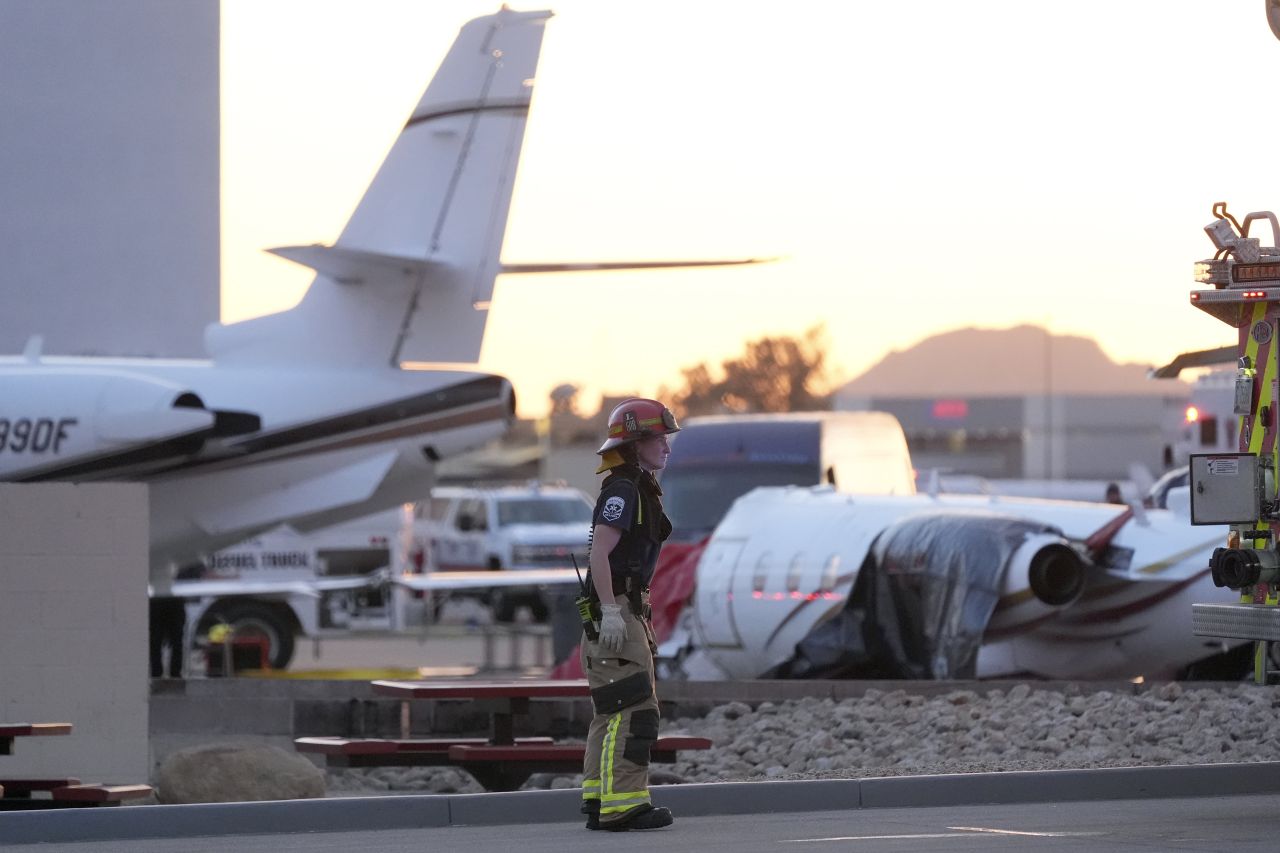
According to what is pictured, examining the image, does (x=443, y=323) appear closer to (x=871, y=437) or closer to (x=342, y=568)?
(x=871, y=437)

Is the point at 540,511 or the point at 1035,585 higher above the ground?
the point at 540,511

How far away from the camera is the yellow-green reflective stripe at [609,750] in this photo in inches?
→ 380

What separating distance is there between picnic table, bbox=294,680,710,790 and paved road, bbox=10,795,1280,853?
192 centimetres

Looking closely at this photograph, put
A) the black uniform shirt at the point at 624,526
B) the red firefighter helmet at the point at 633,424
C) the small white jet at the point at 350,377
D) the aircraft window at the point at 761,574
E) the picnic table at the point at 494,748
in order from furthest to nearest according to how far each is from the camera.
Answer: the small white jet at the point at 350,377
the aircraft window at the point at 761,574
the picnic table at the point at 494,748
the red firefighter helmet at the point at 633,424
the black uniform shirt at the point at 624,526

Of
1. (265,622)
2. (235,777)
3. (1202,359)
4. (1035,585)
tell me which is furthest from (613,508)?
(265,622)

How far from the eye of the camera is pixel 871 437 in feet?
88.1

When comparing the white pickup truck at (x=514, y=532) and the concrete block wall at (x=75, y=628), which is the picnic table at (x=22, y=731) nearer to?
the concrete block wall at (x=75, y=628)

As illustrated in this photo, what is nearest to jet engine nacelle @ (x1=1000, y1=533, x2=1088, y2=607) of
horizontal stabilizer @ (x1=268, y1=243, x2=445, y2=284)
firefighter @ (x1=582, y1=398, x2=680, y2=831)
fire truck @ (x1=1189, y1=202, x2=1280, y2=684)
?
horizontal stabilizer @ (x1=268, y1=243, x2=445, y2=284)

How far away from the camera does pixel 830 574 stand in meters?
20.1

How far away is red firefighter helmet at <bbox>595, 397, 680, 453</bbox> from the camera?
9.91 meters

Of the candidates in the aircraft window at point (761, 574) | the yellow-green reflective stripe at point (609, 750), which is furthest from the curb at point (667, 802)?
the aircraft window at point (761, 574)

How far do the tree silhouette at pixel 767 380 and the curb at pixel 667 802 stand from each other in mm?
118491

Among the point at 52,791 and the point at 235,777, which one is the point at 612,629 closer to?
the point at 235,777

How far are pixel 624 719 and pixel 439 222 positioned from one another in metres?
13.8
